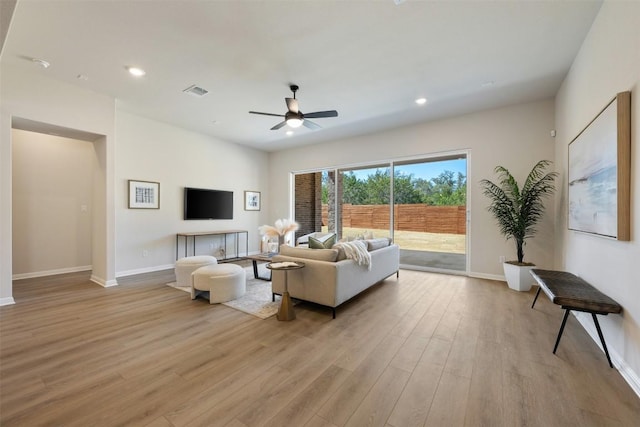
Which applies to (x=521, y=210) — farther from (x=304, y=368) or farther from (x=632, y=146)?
(x=304, y=368)

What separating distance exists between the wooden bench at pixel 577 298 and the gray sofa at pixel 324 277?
1.85 meters

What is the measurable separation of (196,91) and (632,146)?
485cm

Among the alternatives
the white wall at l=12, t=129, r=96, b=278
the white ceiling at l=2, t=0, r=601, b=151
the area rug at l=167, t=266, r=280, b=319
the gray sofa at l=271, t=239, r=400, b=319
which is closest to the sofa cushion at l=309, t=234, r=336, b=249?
the gray sofa at l=271, t=239, r=400, b=319

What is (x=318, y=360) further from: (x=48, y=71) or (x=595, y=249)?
(x=48, y=71)

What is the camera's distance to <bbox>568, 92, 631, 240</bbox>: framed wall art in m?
1.91

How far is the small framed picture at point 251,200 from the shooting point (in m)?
7.07

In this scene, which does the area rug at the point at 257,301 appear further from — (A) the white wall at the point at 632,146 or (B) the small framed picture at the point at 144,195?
(A) the white wall at the point at 632,146

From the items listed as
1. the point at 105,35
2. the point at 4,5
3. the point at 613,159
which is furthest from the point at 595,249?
the point at 105,35

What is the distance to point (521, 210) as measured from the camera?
12.7 feet

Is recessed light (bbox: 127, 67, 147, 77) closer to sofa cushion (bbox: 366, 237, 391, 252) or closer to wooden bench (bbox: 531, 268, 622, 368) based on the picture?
sofa cushion (bbox: 366, 237, 391, 252)

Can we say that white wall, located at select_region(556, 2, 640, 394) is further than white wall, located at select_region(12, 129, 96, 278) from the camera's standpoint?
No

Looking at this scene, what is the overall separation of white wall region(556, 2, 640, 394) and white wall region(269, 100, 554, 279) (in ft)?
3.61

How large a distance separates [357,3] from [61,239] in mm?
6433

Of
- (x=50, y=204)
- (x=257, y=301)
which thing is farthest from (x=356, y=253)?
(x=50, y=204)
